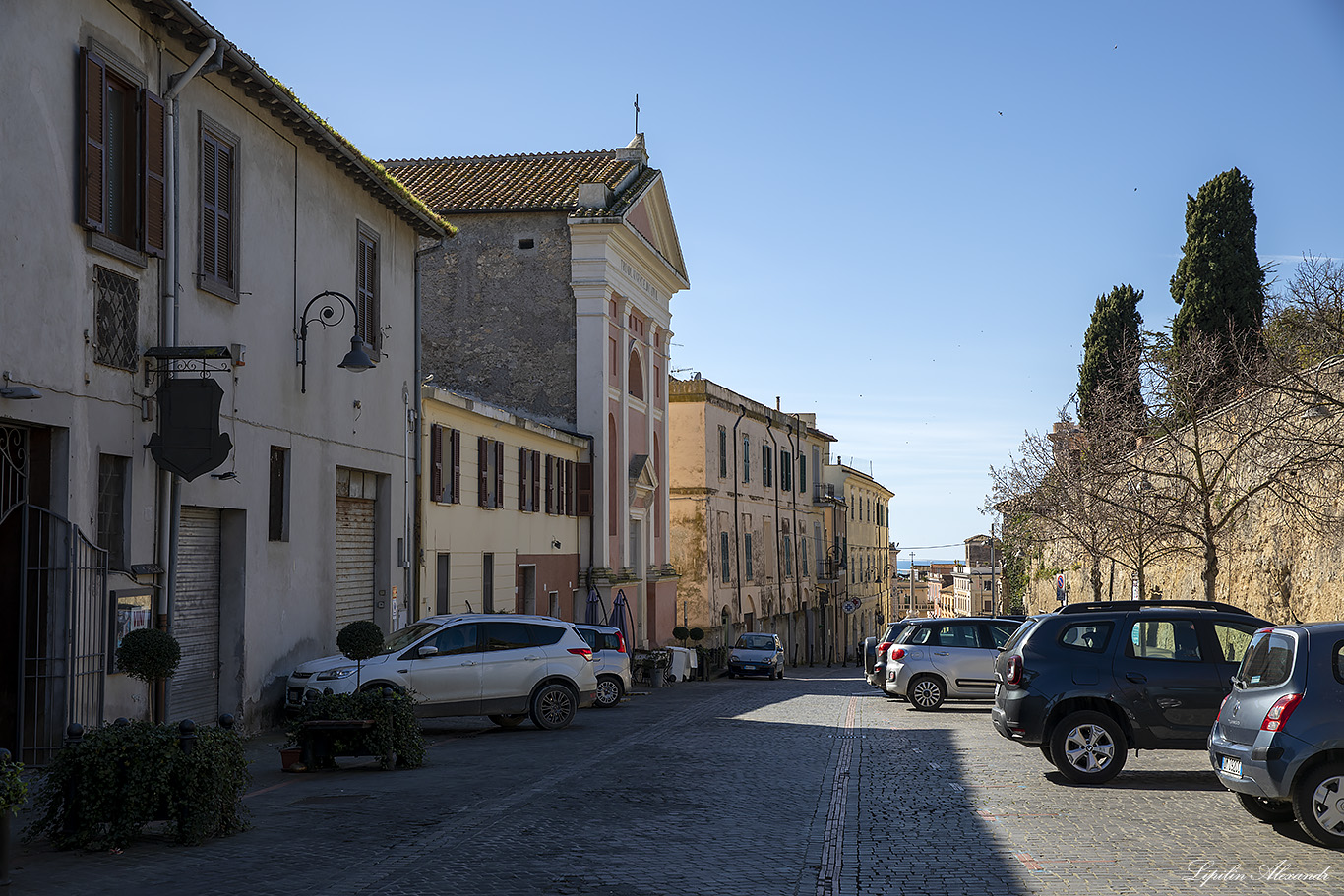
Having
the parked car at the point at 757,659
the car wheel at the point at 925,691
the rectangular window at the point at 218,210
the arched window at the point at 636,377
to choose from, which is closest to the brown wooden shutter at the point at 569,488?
the arched window at the point at 636,377

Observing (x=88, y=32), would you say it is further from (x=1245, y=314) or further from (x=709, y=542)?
(x=709, y=542)

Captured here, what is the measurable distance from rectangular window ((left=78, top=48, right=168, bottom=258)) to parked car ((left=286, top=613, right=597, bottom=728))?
238 inches

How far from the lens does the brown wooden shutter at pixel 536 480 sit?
32.2 m

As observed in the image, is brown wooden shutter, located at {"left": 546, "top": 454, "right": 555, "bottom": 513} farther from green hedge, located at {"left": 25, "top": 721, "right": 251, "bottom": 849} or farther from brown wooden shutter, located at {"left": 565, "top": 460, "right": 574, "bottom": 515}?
green hedge, located at {"left": 25, "top": 721, "right": 251, "bottom": 849}

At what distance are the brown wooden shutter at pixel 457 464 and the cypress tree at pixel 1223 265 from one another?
1945 cm

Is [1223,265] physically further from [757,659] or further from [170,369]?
[170,369]

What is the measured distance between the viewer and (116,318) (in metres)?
14.0

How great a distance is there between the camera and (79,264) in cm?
1326

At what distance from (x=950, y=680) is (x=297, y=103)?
14.7 meters

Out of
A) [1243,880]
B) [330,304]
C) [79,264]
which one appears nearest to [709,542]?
[330,304]

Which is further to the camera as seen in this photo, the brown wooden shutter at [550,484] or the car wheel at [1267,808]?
the brown wooden shutter at [550,484]

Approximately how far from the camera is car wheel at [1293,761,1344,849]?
922cm

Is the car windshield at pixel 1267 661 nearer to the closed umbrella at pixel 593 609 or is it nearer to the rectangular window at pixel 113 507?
the rectangular window at pixel 113 507

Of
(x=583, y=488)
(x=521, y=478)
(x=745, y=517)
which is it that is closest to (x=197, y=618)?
(x=521, y=478)
